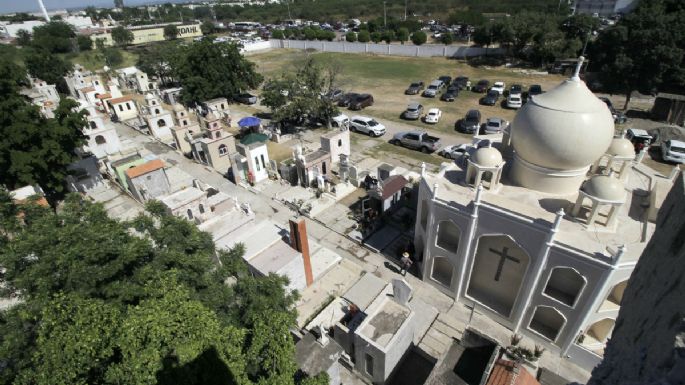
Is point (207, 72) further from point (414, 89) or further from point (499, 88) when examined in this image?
point (499, 88)


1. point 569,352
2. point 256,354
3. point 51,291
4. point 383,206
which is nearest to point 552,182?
point 569,352

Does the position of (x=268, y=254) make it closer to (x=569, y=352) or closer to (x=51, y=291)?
(x=51, y=291)

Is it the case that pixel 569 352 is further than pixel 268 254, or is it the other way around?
pixel 268 254

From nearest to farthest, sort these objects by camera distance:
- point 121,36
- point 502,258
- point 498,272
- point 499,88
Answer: point 502,258
point 498,272
point 499,88
point 121,36

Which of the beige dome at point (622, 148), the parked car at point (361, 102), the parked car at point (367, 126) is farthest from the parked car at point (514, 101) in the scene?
the beige dome at point (622, 148)

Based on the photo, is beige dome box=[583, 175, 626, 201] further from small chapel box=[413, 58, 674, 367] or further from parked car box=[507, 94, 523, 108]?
parked car box=[507, 94, 523, 108]

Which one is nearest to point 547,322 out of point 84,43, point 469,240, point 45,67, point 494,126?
point 469,240
